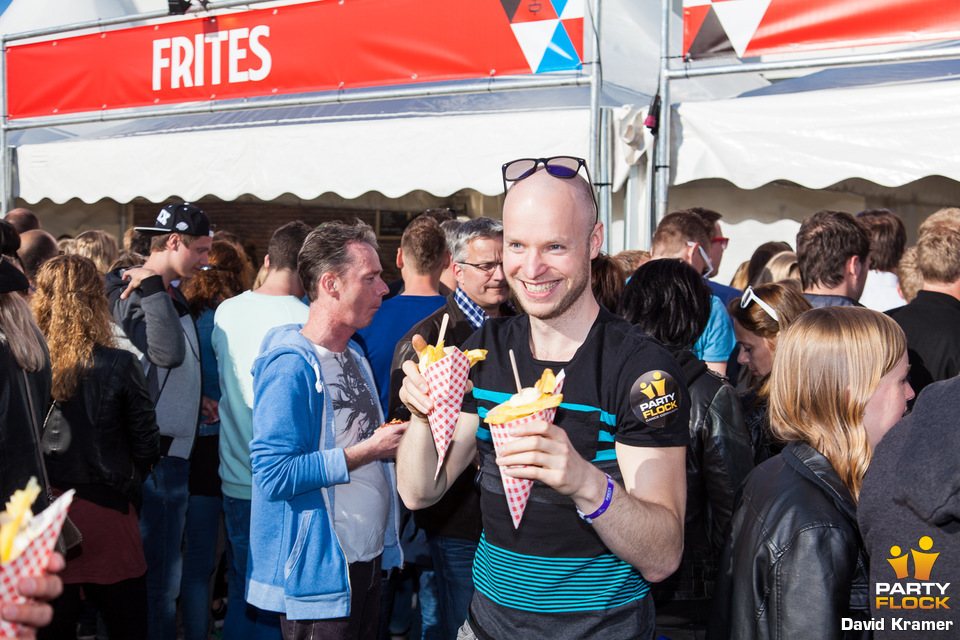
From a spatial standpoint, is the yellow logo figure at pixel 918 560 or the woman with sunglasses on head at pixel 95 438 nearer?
the yellow logo figure at pixel 918 560

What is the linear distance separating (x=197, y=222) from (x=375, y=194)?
3.29m

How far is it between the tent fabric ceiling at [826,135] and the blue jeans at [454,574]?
293 centimetres

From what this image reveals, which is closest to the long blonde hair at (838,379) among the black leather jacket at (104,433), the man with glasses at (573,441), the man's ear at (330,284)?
the man with glasses at (573,441)

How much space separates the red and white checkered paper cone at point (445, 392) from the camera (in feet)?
Answer: 5.60

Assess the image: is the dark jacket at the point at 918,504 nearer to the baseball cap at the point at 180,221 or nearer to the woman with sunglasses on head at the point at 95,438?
the woman with sunglasses on head at the point at 95,438

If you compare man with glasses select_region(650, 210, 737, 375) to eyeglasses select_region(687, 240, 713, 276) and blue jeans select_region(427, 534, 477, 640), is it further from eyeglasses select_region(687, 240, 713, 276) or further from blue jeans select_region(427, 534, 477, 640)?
blue jeans select_region(427, 534, 477, 640)

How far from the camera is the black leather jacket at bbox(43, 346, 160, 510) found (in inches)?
126

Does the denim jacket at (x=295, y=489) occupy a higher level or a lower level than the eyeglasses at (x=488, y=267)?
lower

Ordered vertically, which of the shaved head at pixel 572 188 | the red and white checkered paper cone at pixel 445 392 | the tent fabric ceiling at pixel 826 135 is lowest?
the red and white checkered paper cone at pixel 445 392

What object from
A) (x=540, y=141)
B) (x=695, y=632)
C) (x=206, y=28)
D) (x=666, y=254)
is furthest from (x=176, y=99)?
(x=695, y=632)

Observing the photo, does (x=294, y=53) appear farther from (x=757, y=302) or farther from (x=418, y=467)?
(x=418, y=467)

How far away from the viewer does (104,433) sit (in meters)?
3.24

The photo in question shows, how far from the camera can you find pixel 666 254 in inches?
183

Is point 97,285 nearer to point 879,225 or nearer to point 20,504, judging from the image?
point 20,504
